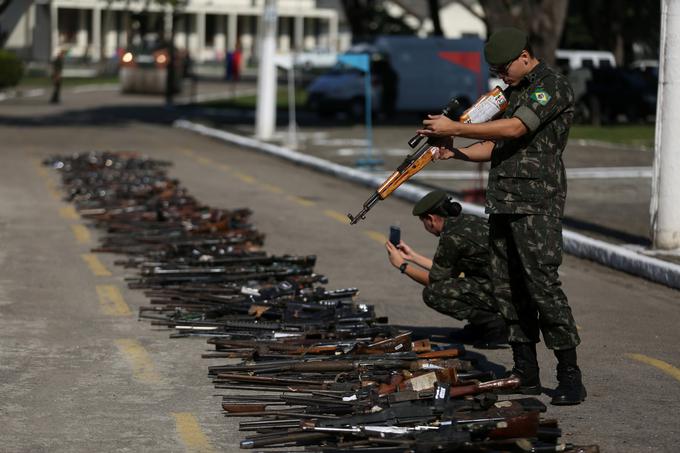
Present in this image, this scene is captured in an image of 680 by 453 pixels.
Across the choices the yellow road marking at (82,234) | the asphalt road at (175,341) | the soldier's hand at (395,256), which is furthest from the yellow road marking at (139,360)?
the yellow road marking at (82,234)

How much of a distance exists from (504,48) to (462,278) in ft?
7.01

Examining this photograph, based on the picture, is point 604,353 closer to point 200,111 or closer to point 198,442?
point 198,442

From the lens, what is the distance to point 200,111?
153 ft

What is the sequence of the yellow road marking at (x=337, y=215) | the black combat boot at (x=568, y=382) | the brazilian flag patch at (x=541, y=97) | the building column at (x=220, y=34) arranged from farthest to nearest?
the building column at (x=220, y=34) → the yellow road marking at (x=337, y=215) → the black combat boot at (x=568, y=382) → the brazilian flag patch at (x=541, y=97)

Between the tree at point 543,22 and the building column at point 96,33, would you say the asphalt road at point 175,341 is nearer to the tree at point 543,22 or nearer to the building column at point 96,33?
the tree at point 543,22

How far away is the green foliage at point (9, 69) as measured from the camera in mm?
59031

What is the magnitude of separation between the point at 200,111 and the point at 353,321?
37.6m

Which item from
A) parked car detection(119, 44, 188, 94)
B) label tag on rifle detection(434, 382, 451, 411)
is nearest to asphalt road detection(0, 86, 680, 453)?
label tag on rifle detection(434, 382, 451, 411)

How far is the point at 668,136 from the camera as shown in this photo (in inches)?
543

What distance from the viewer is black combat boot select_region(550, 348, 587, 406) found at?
8055 millimetres

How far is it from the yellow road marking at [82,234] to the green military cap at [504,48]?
7853 mm

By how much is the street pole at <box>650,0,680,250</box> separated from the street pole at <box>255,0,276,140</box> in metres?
19.6

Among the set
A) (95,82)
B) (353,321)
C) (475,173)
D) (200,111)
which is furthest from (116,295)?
(95,82)

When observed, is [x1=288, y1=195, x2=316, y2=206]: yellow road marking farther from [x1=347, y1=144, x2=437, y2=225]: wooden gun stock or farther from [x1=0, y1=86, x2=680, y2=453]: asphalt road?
[x1=347, y1=144, x2=437, y2=225]: wooden gun stock
